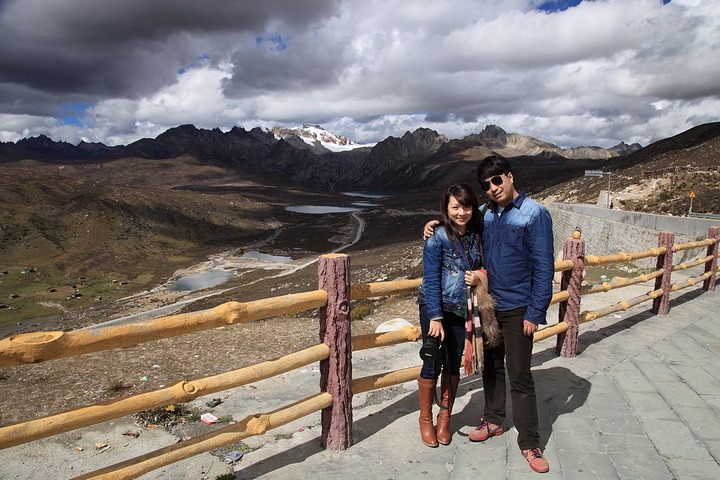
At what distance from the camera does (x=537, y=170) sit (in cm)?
14588

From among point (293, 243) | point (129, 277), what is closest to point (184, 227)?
point (293, 243)

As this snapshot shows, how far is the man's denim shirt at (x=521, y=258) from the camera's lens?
334 centimetres

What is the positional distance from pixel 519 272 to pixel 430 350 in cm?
89

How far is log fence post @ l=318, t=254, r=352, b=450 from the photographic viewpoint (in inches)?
138

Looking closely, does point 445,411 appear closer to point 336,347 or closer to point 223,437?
point 336,347

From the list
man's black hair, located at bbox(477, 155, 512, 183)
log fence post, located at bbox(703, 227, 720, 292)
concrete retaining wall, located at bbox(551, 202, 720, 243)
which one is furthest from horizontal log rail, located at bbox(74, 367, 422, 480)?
concrete retaining wall, located at bbox(551, 202, 720, 243)

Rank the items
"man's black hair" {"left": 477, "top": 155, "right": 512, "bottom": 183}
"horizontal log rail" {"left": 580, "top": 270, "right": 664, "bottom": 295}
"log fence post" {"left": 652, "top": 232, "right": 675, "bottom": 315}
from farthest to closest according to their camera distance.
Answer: "log fence post" {"left": 652, "top": 232, "right": 675, "bottom": 315} < "horizontal log rail" {"left": 580, "top": 270, "right": 664, "bottom": 295} < "man's black hair" {"left": 477, "top": 155, "right": 512, "bottom": 183}

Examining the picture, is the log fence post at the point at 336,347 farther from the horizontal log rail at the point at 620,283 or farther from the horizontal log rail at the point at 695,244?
the horizontal log rail at the point at 695,244

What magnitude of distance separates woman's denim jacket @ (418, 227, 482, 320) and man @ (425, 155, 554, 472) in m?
0.30

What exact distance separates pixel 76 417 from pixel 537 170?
15636 cm

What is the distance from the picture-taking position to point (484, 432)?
3754mm

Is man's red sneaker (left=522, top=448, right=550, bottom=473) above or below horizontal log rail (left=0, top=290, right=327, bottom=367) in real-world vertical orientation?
below

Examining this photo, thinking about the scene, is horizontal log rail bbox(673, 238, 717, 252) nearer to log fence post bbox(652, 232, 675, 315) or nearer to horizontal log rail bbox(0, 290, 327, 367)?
log fence post bbox(652, 232, 675, 315)

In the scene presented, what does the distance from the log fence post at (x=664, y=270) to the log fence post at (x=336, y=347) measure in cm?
587
